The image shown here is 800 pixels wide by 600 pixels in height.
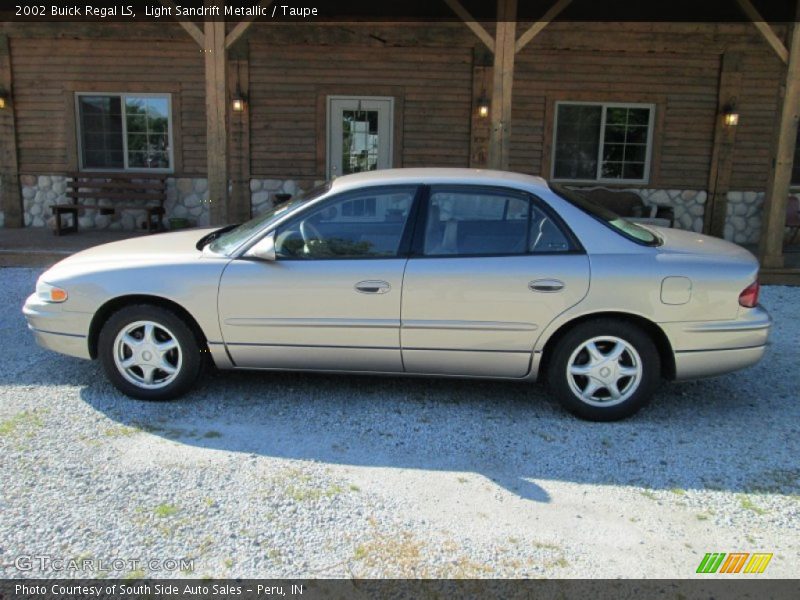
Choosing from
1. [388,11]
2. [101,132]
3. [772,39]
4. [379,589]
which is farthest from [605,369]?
[101,132]

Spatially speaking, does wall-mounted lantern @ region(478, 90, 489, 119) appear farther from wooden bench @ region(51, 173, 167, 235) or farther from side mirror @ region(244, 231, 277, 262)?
side mirror @ region(244, 231, 277, 262)

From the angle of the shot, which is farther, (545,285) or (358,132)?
(358,132)

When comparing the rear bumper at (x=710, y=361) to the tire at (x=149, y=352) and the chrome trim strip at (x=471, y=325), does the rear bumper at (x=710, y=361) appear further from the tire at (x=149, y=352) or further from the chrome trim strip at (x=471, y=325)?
the tire at (x=149, y=352)

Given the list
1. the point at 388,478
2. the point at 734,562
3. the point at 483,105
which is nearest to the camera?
the point at 734,562

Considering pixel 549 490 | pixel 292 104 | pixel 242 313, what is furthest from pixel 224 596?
pixel 292 104

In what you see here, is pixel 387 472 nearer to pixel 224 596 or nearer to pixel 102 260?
pixel 224 596

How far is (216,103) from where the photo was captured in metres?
7.19

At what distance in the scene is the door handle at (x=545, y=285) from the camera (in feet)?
12.2

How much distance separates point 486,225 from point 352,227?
0.81m

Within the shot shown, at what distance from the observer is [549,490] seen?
10.1 ft

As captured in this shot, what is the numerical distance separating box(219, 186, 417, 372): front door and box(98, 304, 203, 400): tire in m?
0.27

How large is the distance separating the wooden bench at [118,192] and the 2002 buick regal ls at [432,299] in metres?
7.05

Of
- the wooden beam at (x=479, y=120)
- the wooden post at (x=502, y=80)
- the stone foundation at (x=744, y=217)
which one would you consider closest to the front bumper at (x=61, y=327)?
the wooden post at (x=502, y=80)

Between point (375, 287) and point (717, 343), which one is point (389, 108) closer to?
point (375, 287)
